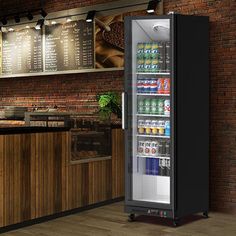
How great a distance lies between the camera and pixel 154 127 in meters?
5.77

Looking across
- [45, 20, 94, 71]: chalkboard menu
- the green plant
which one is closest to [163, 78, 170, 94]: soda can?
the green plant

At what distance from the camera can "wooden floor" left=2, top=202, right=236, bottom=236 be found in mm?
5152

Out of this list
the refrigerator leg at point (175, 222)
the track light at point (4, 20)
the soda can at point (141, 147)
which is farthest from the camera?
the track light at point (4, 20)

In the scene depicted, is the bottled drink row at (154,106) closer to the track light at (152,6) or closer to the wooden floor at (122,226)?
the wooden floor at (122,226)

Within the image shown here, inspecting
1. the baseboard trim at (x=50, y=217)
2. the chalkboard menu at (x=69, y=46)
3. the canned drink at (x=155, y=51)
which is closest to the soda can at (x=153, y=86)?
the canned drink at (x=155, y=51)

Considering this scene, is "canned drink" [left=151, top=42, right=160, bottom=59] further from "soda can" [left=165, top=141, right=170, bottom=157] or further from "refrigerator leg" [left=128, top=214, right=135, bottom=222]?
"refrigerator leg" [left=128, top=214, right=135, bottom=222]

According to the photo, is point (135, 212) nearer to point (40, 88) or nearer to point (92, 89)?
point (92, 89)

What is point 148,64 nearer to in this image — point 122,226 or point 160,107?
point 160,107

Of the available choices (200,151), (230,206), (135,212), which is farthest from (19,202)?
(230,206)

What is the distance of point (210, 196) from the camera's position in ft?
20.7

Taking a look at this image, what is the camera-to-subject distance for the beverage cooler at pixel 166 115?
5.45 metres

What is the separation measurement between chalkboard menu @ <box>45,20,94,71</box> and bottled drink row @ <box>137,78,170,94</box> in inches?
79.8

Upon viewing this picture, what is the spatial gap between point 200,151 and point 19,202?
220 cm

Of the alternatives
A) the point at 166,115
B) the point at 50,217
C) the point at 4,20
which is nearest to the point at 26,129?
the point at 50,217
